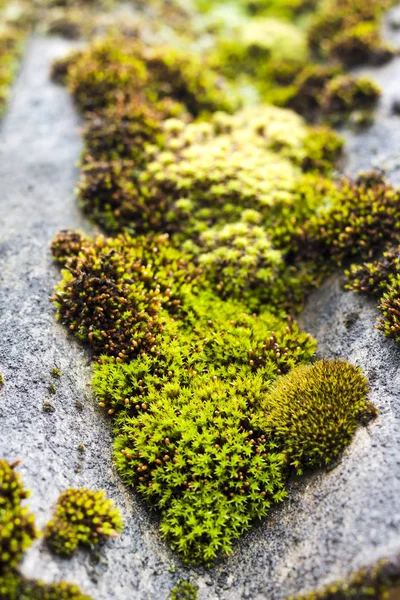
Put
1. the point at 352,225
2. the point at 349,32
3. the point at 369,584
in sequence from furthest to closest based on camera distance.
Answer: the point at 349,32 → the point at 352,225 → the point at 369,584

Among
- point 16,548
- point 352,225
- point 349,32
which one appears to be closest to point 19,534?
point 16,548

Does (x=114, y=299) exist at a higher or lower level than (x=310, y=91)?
lower

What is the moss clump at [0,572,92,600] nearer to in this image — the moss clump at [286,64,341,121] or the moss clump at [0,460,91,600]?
the moss clump at [0,460,91,600]

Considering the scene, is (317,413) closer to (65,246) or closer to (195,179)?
(65,246)

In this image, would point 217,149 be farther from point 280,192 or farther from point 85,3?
point 85,3

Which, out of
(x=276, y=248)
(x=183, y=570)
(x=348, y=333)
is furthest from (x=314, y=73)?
(x=183, y=570)

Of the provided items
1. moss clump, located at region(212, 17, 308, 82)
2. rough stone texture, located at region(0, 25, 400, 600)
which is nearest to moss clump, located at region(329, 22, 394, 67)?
moss clump, located at region(212, 17, 308, 82)

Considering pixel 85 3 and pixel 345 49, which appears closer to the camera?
pixel 345 49
